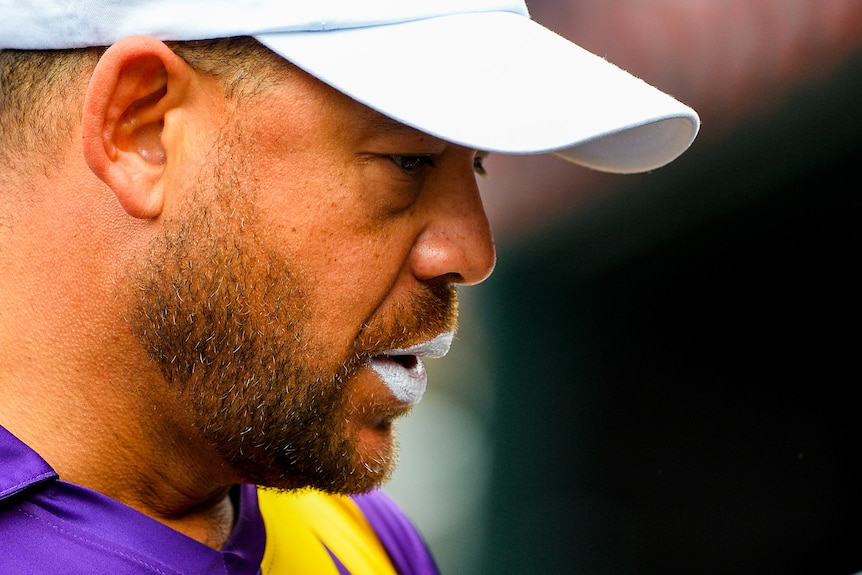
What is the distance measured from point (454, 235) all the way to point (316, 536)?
2.03ft

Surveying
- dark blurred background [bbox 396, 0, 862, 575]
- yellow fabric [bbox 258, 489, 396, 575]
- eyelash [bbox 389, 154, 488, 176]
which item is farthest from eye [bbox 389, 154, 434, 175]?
dark blurred background [bbox 396, 0, 862, 575]

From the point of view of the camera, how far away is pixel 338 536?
1.86 meters

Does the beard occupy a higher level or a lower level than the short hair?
lower

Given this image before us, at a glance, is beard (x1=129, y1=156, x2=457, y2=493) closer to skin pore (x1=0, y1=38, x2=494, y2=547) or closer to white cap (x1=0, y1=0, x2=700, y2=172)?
skin pore (x1=0, y1=38, x2=494, y2=547)

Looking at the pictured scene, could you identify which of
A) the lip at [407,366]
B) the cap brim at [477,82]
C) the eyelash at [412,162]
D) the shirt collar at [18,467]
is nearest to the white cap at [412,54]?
the cap brim at [477,82]

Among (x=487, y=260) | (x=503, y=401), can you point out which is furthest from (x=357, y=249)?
(x=503, y=401)

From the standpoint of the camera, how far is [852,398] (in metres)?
3.78

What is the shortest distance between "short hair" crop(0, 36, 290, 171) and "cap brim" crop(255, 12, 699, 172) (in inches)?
2.3

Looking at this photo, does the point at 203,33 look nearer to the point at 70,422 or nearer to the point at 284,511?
the point at 70,422

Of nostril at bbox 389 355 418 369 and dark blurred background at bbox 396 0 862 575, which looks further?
dark blurred background at bbox 396 0 862 575

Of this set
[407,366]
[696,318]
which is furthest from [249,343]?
[696,318]

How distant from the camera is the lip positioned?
159 cm

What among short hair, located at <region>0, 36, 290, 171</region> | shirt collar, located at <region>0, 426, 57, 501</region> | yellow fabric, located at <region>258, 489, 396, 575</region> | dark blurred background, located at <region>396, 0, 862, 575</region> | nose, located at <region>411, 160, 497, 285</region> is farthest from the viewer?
dark blurred background, located at <region>396, 0, 862, 575</region>

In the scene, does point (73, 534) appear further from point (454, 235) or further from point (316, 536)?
point (454, 235)
